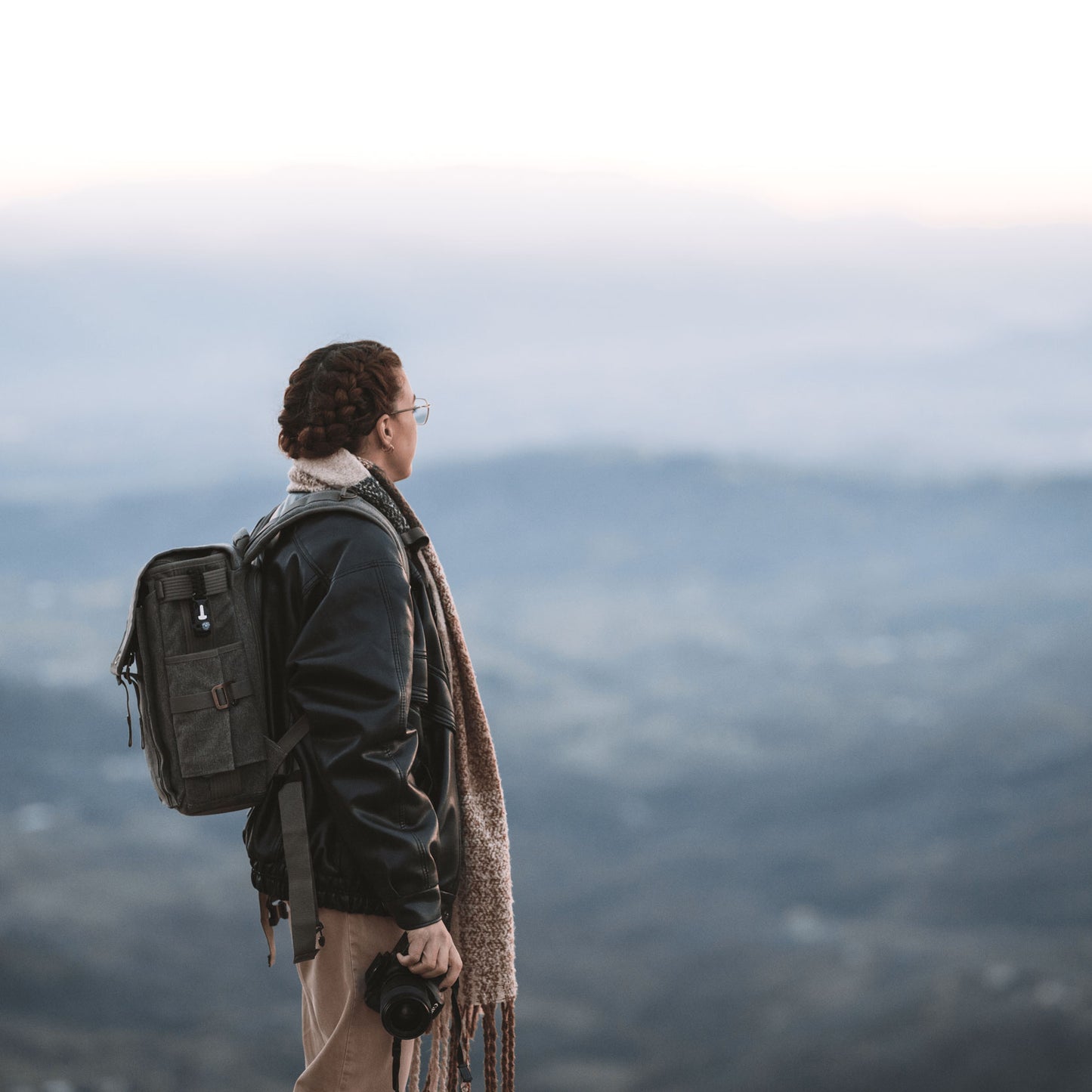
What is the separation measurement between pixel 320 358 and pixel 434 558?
0.26 meters

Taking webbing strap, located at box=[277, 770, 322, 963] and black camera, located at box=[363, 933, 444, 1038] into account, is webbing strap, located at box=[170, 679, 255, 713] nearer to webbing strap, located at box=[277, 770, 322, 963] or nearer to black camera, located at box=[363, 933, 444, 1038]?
webbing strap, located at box=[277, 770, 322, 963]

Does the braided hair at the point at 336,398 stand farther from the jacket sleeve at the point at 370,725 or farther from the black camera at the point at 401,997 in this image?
the black camera at the point at 401,997

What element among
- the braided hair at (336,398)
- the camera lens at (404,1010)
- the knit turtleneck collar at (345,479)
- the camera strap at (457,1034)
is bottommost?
the camera strap at (457,1034)

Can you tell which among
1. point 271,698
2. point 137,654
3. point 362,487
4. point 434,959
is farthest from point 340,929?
point 362,487

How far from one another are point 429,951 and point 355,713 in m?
0.26

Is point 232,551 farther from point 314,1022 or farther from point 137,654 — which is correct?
point 314,1022

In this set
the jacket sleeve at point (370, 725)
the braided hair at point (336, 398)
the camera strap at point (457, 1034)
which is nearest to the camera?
the jacket sleeve at point (370, 725)

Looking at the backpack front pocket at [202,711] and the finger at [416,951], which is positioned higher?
the backpack front pocket at [202,711]

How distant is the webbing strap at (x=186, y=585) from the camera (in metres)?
1.36

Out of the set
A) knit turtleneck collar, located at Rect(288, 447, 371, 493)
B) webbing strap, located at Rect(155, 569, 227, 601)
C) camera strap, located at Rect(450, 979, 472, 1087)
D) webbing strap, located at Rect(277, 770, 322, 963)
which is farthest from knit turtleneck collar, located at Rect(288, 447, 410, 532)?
camera strap, located at Rect(450, 979, 472, 1087)

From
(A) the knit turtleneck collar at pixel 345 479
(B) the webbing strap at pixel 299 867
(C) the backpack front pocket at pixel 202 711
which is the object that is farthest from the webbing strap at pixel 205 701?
(A) the knit turtleneck collar at pixel 345 479

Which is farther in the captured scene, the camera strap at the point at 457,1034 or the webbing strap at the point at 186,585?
the camera strap at the point at 457,1034

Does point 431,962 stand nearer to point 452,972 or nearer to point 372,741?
point 452,972

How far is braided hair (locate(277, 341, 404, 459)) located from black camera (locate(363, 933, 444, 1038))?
1.72 feet
